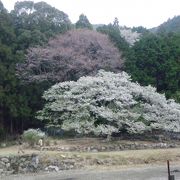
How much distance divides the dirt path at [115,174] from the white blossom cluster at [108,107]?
16.7ft

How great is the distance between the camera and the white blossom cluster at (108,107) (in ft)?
83.7

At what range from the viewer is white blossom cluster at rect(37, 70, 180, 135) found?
2550cm

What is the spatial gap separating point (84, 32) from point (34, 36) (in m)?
3.65

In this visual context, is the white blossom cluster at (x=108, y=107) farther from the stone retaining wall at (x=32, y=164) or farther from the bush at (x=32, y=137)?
the stone retaining wall at (x=32, y=164)

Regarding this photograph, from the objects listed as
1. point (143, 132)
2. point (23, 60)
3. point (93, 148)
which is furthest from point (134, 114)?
point (23, 60)

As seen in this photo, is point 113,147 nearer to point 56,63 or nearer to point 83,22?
point 56,63

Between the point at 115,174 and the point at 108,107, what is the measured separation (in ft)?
24.6

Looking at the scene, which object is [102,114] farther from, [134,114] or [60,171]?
[60,171]

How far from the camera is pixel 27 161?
2119 cm

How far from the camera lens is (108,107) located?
2631 centimetres

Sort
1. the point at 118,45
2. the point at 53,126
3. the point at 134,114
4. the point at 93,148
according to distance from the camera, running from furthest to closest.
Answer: the point at 118,45 < the point at 53,126 < the point at 134,114 < the point at 93,148

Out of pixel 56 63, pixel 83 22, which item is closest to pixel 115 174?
pixel 56 63

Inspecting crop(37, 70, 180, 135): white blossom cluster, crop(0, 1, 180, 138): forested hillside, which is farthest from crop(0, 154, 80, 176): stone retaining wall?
crop(0, 1, 180, 138): forested hillside

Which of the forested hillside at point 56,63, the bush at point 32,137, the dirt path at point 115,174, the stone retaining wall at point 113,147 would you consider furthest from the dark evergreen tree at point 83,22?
the dirt path at point 115,174
